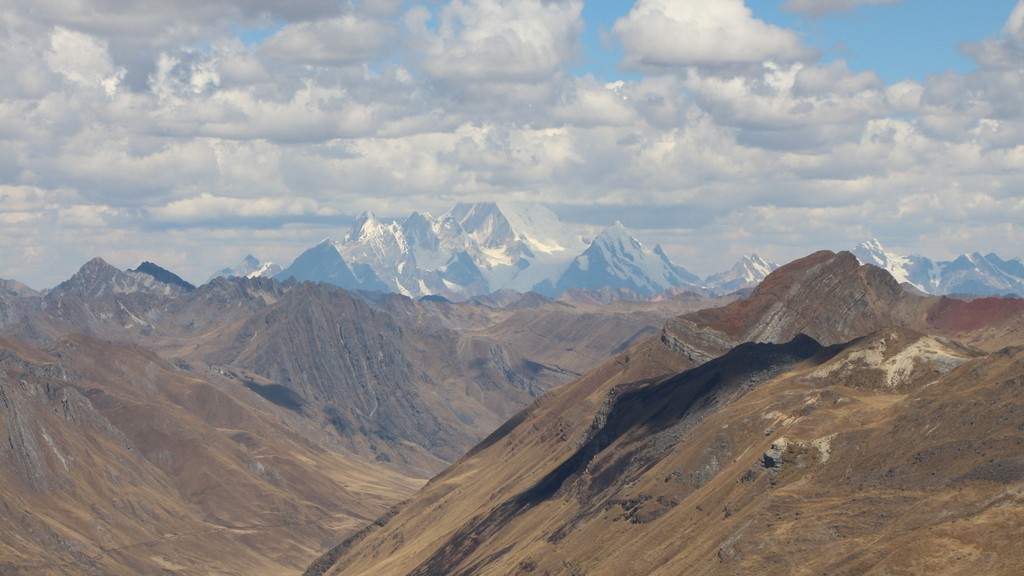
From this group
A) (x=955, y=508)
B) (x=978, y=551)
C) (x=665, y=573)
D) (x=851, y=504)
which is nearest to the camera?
(x=978, y=551)

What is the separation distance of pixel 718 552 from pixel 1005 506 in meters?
41.5

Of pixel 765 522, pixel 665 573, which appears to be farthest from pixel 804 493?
pixel 665 573

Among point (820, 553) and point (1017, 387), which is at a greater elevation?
point (1017, 387)

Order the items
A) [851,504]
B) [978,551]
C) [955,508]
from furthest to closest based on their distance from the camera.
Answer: [851,504] < [955,508] < [978,551]

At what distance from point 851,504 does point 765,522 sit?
38.5 feet

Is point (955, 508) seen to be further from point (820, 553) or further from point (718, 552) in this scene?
point (718, 552)

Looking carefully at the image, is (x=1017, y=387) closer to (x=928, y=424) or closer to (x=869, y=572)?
(x=928, y=424)

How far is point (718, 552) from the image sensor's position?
190m

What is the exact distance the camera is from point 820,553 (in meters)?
175

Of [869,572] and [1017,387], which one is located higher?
[1017,387]

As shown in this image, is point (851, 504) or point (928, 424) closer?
point (851, 504)

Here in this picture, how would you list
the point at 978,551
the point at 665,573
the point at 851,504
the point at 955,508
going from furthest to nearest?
the point at 665,573 → the point at 851,504 → the point at 955,508 → the point at 978,551

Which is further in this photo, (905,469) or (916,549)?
(905,469)

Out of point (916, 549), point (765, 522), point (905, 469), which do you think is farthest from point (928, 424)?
point (916, 549)
